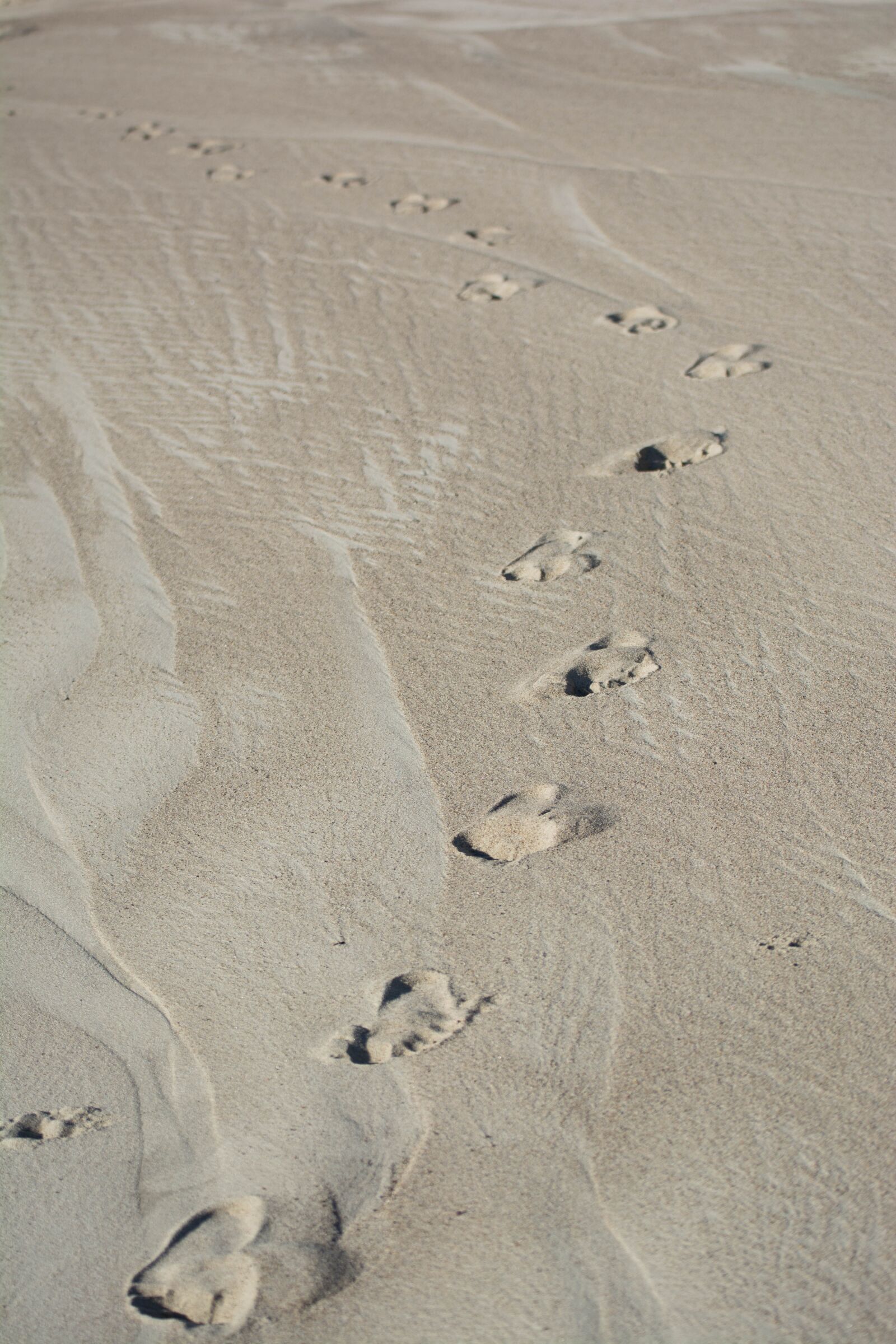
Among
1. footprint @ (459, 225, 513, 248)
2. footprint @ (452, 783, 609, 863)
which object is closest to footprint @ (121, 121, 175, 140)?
footprint @ (459, 225, 513, 248)

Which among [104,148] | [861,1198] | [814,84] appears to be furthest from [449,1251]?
[104,148]

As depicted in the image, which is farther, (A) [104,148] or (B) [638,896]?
(A) [104,148]

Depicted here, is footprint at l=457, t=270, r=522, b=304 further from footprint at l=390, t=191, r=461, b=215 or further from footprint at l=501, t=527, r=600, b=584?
footprint at l=501, t=527, r=600, b=584

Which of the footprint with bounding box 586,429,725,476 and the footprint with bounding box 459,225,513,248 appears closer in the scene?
the footprint with bounding box 586,429,725,476

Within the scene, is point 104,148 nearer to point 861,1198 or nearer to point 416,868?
point 416,868

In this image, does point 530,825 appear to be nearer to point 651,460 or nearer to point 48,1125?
point 48,1125

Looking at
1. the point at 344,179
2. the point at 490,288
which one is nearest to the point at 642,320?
the point at 490,288

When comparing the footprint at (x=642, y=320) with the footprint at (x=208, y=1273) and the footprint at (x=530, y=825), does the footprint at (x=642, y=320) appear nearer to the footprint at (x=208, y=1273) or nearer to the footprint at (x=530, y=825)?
the footprint at (x=530, y=825)
